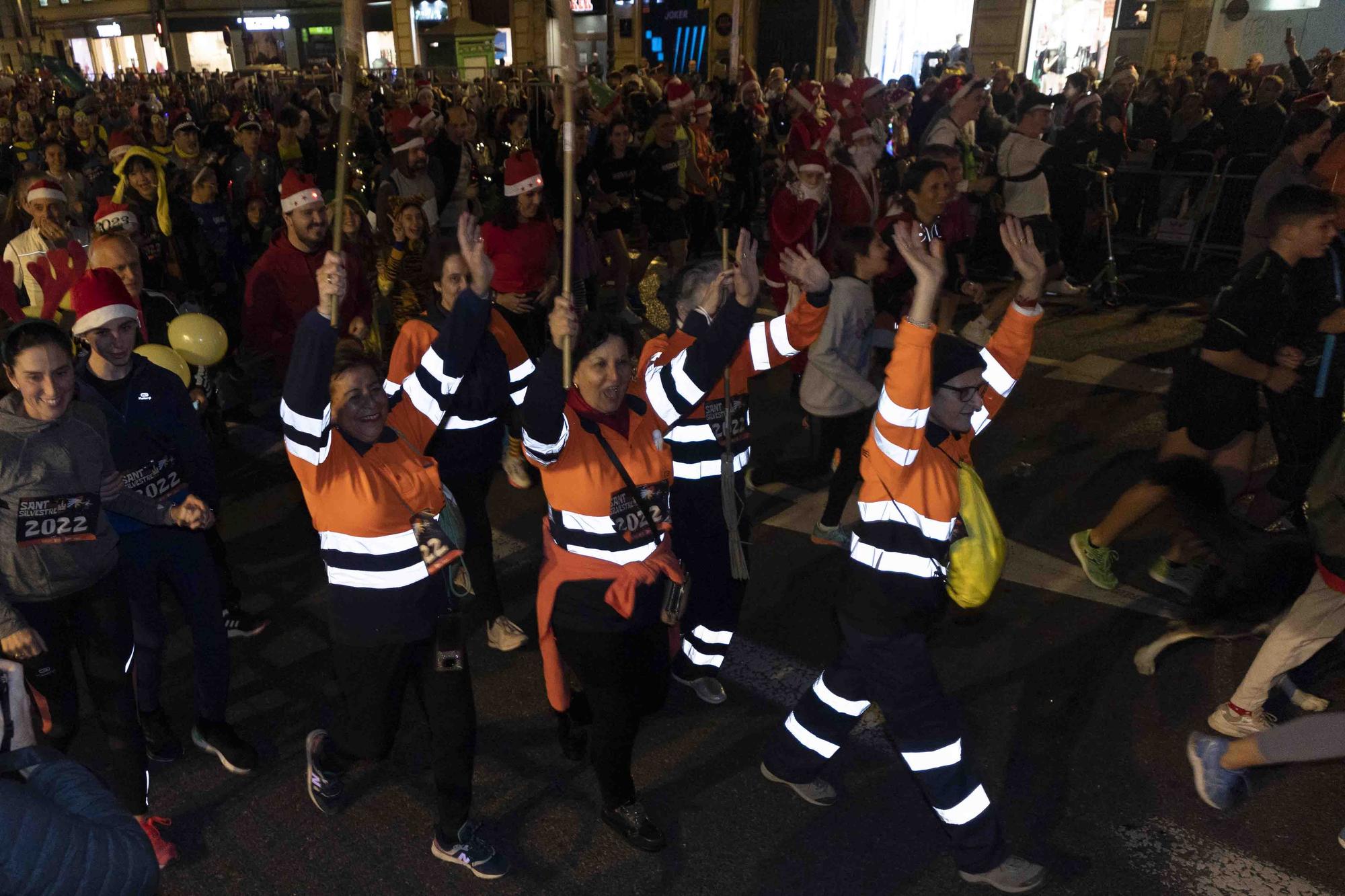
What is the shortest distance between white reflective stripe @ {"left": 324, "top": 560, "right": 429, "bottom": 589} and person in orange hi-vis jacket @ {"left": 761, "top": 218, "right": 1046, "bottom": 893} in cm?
139

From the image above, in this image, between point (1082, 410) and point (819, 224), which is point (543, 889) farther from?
point (1082, 410)

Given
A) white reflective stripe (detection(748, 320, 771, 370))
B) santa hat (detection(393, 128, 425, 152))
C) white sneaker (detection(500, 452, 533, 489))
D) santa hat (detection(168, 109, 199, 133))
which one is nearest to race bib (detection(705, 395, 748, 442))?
white reflective stripe (detection(748, 320, 771, 370))

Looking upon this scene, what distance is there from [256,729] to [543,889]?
1.62 metres

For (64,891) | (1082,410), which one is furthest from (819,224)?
(64,891)

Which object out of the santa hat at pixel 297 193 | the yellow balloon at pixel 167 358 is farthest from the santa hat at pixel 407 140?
the yellow balloon at pixel 167 358

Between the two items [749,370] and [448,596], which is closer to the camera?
[448,596]

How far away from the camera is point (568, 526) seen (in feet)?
10.9

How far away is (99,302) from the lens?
11.7ft

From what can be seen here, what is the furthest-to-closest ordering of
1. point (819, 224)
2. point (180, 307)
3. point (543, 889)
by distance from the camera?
point (819, 224)
point (180, 307)
point (543, 889)

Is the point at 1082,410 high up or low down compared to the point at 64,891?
down

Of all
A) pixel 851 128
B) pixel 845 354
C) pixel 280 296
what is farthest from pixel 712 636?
pixel 851 128

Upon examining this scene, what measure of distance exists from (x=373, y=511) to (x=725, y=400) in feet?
4.91

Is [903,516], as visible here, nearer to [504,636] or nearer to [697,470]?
[697,470]

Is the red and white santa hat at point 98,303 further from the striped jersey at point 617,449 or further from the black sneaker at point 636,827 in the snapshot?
the black sneaker at point 636,827
